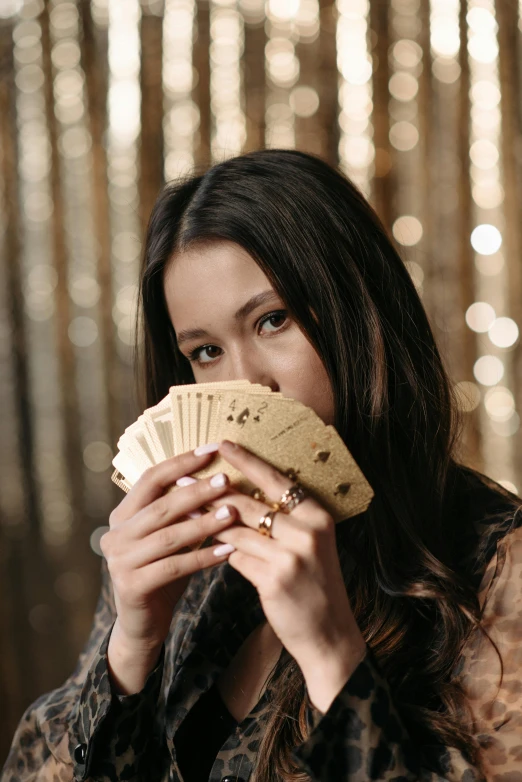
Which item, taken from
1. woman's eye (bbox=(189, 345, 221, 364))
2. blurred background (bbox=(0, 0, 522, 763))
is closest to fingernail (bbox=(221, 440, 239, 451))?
woman's eye (bbox=(189, 345, 221, 364))

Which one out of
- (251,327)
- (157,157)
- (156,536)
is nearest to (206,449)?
(156,536)

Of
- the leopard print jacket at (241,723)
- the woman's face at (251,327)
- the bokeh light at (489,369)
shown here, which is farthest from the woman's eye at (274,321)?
the bokeh light at (489,369)

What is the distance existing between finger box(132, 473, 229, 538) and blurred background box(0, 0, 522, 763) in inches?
62.7

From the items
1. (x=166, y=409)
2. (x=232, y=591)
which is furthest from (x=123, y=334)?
(x=166, y=409)

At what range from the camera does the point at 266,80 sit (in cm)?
257

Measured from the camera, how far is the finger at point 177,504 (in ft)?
3.27

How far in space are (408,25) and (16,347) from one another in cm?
169

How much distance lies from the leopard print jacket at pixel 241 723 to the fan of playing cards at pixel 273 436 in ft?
0.72

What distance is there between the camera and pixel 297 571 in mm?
933

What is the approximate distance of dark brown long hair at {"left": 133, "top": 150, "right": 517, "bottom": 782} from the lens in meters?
1.18

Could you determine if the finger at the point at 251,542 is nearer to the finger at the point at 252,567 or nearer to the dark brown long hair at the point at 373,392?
the finger at the point at 252,567

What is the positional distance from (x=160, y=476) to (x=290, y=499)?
0.19 metres

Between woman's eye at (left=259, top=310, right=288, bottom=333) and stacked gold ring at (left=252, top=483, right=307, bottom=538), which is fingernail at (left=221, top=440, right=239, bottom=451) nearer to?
stacked gold ring at (left=252, top=483, right=307, bottom=538)

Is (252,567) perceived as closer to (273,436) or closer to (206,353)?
(273,436)
